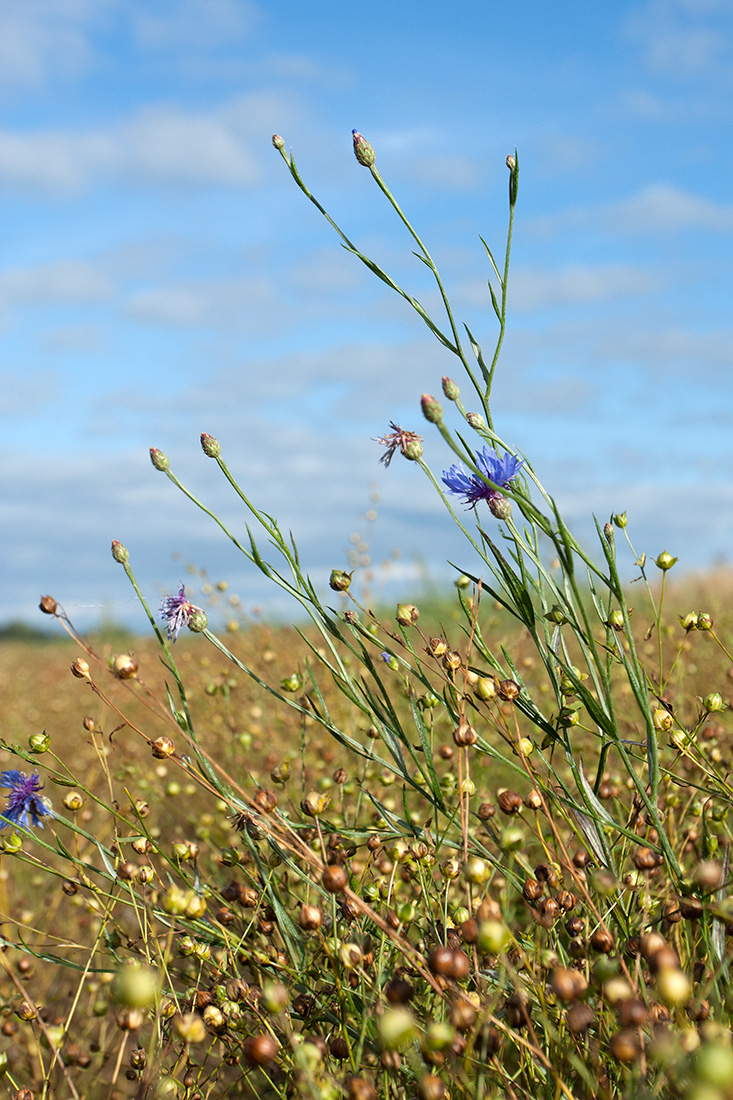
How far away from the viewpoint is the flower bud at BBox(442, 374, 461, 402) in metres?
1.43

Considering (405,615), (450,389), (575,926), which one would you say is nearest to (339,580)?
(405,615)

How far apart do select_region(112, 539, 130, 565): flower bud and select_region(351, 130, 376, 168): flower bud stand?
82cm

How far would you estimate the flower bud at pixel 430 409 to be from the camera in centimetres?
123

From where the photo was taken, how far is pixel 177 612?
171 cm

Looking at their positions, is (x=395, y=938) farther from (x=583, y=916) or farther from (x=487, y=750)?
(x=583, y=916)

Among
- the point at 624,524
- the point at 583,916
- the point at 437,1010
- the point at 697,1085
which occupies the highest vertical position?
the point at 624,524

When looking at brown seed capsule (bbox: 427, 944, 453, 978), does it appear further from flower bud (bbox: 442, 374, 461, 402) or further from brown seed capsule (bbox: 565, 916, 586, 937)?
flower bud (bbox: 442, 374, 461, 402)

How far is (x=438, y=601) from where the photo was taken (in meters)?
8.04

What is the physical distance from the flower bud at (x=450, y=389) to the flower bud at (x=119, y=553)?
667 millimetres

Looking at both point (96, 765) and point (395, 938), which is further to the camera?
point (96, 765)

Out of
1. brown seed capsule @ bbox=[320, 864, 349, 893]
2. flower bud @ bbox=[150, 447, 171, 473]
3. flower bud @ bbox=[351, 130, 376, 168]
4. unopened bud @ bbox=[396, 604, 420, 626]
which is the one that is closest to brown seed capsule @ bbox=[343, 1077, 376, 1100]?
brown seed capsule @ bbox=[320, 864, 349, 893]

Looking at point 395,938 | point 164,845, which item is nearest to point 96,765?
point 164,845

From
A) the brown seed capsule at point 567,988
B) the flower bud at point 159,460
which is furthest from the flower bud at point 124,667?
the brown seed capsule at point 567,988

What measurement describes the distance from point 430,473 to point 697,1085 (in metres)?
0.93
